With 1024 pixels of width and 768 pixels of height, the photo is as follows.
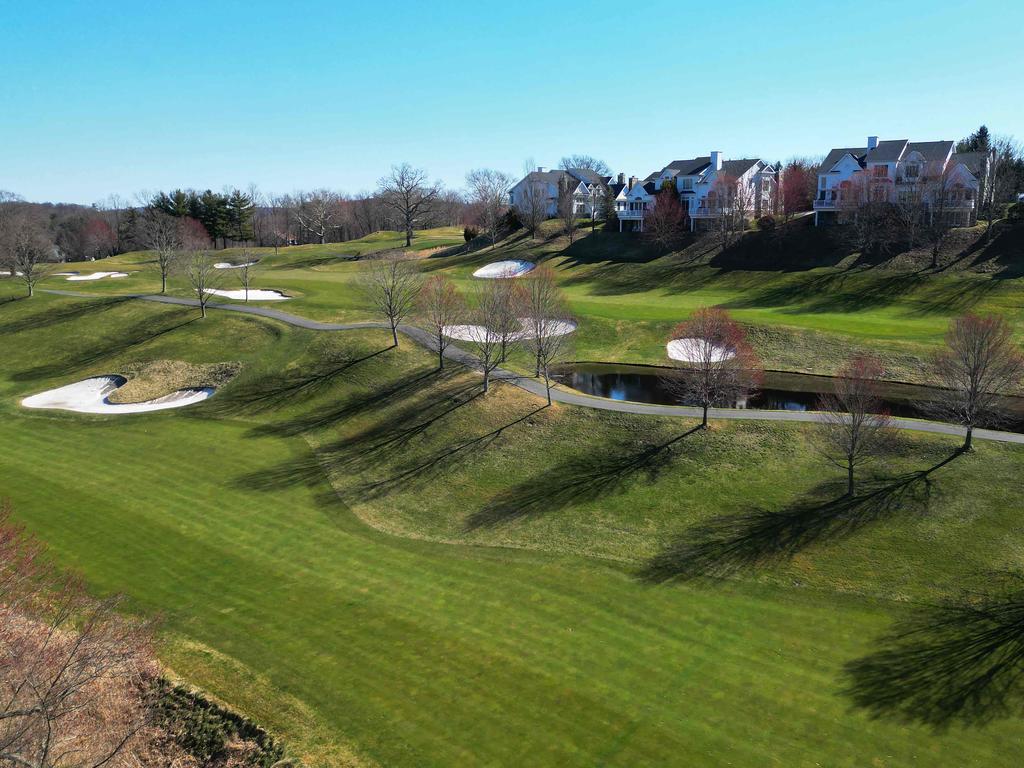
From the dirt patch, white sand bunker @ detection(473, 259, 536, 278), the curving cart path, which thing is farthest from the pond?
white sand bunker @ detection(473, 259, 536, 278)

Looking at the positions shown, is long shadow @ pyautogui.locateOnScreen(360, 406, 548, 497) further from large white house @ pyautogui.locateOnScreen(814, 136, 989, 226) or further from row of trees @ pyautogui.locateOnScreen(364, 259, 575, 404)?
large white house @ pyautogui.locateOnScreen(814, 136, 989, 226)

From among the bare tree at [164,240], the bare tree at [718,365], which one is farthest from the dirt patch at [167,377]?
the bare tree at [718,365]

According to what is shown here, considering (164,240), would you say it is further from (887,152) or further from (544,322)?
(887,152)

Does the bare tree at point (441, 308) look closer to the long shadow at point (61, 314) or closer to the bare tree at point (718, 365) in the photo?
the bare tree at point (718, 365)

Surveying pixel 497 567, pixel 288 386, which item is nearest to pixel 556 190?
pixel 288 386

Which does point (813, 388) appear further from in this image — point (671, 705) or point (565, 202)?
point (565, 202)
